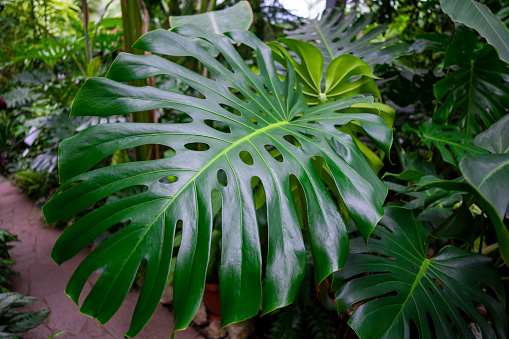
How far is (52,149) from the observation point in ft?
8.67

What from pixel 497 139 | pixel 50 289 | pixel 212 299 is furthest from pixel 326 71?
pixel 50 289

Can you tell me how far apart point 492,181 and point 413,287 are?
1.34ft

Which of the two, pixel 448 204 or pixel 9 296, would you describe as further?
pixel 9 296

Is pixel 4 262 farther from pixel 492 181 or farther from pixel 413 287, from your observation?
pixel 492 181

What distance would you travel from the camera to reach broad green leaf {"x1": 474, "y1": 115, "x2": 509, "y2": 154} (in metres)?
0.74

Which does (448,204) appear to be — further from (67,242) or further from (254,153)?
(67,242)

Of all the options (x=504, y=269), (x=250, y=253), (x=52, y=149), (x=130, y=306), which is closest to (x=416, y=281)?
(x=250, y=253)

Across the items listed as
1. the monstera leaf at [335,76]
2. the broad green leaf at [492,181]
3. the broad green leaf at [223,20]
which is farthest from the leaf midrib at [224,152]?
the broad green leaf at [223,20]

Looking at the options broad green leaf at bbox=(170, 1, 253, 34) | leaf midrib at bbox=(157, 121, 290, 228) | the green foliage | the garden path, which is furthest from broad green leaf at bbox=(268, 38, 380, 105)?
the green foliage

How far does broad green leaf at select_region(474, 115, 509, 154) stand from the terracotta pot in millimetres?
1322

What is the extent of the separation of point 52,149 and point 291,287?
274 cm

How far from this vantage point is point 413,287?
0.78 m

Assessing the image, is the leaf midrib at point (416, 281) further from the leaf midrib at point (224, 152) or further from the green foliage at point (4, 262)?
the green foliage at point (4, 262)

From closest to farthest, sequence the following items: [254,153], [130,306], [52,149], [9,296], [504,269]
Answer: [254,153] → [504,269] → [9,296] → [130,306] → [52,149]
